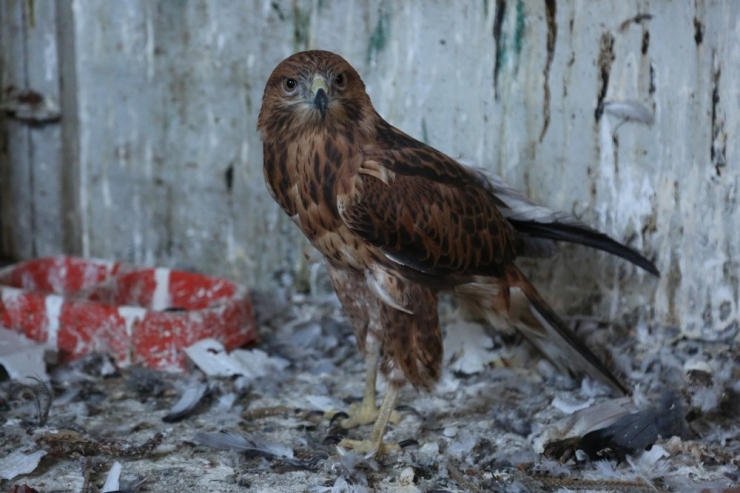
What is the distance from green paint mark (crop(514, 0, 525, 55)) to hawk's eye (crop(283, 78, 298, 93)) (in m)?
1.28

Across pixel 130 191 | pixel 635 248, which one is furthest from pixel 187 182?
pixel 635 248

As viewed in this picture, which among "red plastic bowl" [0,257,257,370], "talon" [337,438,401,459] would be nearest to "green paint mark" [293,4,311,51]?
"red plastic bowl" [0,257,257,370]

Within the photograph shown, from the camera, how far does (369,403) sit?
3318 mm

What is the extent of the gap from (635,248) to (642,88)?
68 centimetres

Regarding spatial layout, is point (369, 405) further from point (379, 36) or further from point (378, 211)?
point (379, 36)

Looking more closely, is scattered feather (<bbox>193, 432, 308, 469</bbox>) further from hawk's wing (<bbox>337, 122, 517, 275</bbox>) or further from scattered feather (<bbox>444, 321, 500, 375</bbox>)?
scattered feather (<bbox>444, 321, 500, 375</bbox>)

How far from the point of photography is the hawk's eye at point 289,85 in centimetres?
287

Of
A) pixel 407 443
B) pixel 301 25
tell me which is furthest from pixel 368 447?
pixel 301 25

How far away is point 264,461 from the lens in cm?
291

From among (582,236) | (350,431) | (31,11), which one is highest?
(31,11)

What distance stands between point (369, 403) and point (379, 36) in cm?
170

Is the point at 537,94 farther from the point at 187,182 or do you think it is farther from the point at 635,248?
the point at 187,182

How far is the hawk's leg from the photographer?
3.27m

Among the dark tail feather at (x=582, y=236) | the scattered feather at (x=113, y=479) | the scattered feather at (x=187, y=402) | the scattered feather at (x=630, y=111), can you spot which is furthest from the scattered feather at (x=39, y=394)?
the scattered feather at (x=630, y=111)
